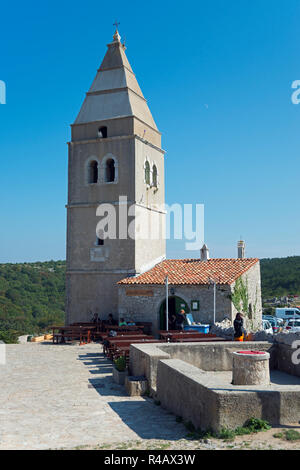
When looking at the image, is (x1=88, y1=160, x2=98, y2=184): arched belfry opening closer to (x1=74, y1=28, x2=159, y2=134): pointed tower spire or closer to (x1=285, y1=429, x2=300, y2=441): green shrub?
(x1=74, y1=28, x2=159, y2=134): pointed tower spire

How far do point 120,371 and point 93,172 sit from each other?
15747 millimetres

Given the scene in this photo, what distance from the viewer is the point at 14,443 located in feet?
24.8

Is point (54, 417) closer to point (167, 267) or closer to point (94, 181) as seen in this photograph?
point (167, 267)

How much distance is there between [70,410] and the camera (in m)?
9.87

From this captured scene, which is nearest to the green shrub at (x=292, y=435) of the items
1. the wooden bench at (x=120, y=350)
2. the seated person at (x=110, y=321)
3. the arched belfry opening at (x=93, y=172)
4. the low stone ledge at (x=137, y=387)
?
the low stone ledge at (x=137, y=387)

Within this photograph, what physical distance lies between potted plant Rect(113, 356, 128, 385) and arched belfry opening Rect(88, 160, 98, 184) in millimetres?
15012

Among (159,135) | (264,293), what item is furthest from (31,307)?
(159,135)

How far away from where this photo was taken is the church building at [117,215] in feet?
79.0

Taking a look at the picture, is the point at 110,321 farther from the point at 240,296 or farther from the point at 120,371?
the point at 120,371

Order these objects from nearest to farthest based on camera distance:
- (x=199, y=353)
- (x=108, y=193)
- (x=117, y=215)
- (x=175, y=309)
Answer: (x=199, y=353) < (x=175, y=309) < (x=117, y=215) < (x=108, y=193)

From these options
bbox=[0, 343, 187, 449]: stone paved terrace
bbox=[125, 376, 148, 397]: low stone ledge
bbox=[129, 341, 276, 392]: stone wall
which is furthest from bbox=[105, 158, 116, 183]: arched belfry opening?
bbox=[125, 376, 148, 397]: low stone ledge

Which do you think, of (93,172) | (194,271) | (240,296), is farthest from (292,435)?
(93,172)

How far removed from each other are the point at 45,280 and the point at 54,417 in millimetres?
62405

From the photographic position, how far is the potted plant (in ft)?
42.3
